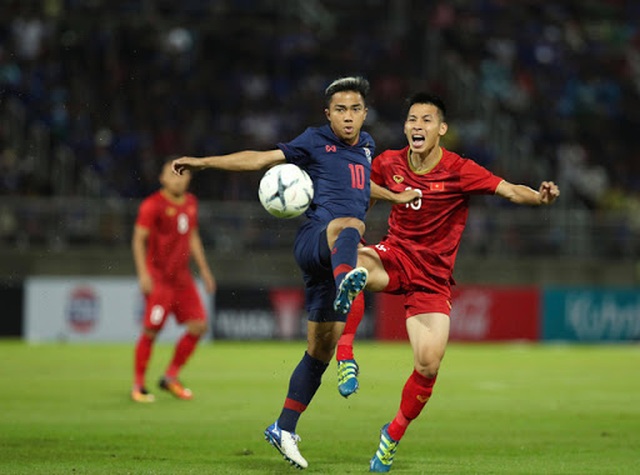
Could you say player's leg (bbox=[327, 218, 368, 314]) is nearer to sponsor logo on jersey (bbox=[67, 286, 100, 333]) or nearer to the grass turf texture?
the grass turf texture

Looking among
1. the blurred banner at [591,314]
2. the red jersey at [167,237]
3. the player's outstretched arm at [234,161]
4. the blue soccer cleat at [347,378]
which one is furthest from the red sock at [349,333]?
the blurred banner at [591,314]

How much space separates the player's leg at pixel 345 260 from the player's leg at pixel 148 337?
18.0 feet

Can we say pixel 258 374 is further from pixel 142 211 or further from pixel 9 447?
pixel 9 447

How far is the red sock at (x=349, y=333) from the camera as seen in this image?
875cm

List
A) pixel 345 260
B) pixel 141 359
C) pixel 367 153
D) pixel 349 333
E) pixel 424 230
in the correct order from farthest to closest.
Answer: pixel 141 359
pixel 349 333
pixel 424 230
pixel 367 153
pixel 345 260

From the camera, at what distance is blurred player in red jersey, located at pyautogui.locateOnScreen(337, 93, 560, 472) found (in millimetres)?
8391

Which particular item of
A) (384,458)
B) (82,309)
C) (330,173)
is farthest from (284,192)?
(82,309)

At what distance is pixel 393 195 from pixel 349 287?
1.27 m

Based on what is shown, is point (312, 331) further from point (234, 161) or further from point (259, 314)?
point (259, 314)

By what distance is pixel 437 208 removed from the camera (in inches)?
348

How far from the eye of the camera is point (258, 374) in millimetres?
16797

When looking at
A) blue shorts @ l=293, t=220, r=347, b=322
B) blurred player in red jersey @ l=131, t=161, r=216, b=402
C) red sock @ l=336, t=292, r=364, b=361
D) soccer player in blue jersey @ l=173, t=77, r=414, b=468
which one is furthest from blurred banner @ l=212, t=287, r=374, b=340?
blue shorts @ l=293, t=220, r=347, b=322

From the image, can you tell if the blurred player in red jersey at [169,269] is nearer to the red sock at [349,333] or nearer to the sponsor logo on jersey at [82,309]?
the red sock at [349,333]

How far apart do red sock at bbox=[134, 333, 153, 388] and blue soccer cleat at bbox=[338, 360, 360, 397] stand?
4.97m
